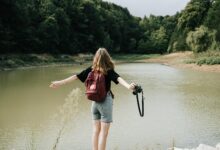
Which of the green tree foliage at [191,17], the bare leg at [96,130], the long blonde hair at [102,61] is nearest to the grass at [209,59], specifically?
the green tree foliage at [191,17]

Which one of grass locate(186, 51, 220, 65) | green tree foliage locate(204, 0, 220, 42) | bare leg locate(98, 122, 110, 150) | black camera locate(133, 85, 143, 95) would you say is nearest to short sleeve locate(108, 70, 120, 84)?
black camera locate(133, 85, 143, 95)

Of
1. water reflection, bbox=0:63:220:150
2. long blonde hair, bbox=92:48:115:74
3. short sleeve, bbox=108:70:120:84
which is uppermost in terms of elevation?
long blonde hair, bbox=92:48:115:74

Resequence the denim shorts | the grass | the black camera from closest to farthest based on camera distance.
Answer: the black camera
the denim shorts
the grass

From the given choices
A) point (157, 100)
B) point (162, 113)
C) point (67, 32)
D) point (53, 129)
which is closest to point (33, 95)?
point (157, 100)

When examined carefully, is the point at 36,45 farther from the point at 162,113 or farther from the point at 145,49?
the point at 162,113

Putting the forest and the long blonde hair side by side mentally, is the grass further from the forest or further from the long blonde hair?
the long blonde hair

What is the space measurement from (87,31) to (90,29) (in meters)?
0.72

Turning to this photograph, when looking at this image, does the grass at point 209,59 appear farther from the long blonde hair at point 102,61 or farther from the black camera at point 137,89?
the black camera at point 137,89

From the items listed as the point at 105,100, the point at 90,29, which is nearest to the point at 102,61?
the point at 105,100

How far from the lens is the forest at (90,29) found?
61562mm

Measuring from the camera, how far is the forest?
2424 inches

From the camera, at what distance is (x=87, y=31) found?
94.2 meters

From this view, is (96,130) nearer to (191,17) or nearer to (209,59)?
(209,59)

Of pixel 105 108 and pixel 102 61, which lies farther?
pixel 105 108
